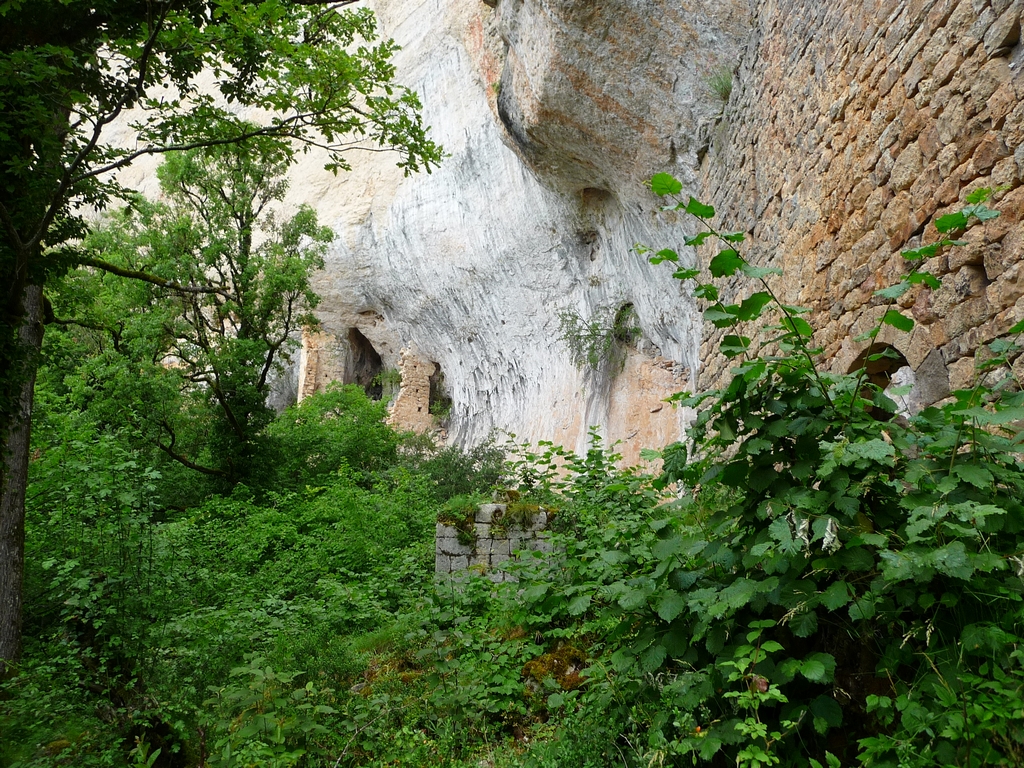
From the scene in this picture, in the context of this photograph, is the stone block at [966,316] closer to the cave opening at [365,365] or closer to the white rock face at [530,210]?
the white rock face at [530,210]

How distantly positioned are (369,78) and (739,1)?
3.63 metres

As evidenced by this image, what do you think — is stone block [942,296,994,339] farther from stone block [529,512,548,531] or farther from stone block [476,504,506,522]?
stone block [476,504,506,522]

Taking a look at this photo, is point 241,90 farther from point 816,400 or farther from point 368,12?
point 816,400

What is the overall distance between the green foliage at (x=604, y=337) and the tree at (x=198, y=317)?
575cm

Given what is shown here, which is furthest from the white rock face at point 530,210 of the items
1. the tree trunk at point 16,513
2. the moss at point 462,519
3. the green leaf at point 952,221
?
the tree trunk at point 16,513

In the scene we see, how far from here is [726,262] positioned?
2.30 meters

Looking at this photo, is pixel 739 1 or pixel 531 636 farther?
pixel 739 1

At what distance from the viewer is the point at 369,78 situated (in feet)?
17.9

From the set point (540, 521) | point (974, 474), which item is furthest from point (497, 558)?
point (974, 474)

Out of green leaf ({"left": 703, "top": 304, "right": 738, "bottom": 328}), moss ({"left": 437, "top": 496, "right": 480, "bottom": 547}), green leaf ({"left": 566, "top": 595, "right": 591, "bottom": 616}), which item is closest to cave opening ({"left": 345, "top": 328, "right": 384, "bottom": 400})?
moss ({"left": 437, "top": 496, "right": 480, "bottom": 547})

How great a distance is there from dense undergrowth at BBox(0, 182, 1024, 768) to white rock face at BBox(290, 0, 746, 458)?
185 inches

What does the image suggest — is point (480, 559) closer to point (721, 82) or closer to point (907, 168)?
point (907, 168)

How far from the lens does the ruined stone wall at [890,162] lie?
2807mm

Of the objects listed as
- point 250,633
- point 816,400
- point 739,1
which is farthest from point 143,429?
point 816,400
